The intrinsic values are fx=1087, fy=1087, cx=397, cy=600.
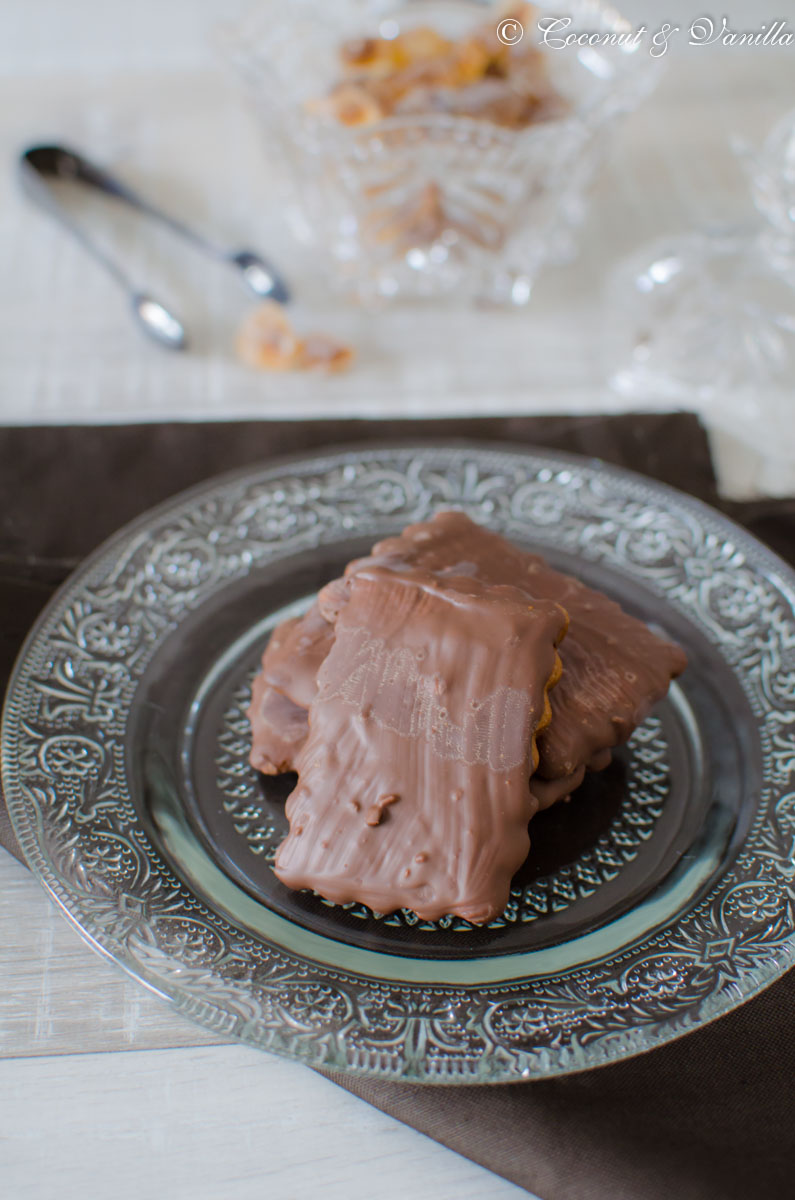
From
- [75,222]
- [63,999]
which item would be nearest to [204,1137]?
[63,999]

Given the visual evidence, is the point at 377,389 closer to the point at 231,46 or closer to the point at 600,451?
the point at 600,451

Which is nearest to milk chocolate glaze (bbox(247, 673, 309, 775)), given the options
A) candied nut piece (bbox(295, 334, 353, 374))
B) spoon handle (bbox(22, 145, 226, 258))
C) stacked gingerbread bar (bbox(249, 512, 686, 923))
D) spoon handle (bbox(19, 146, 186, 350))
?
stacked gingerbread bar (bbox(249, 512, 686, 923))

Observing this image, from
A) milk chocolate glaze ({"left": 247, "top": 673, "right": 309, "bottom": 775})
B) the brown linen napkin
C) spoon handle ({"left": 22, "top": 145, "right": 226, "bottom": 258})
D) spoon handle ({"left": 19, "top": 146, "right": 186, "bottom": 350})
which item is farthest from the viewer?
spoon handle ({"left": 22, "top": 145, "right": 226, "bottom": 258})

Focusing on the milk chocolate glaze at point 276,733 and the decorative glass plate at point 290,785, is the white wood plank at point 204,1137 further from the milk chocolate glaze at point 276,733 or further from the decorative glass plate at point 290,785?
the milk chocolate glaze at point 276,733

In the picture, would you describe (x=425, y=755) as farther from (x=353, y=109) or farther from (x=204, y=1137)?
(x=353, y=109)

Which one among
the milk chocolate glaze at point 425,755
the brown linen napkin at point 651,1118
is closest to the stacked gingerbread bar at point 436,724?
the milk chocolate glaze at point 425,755

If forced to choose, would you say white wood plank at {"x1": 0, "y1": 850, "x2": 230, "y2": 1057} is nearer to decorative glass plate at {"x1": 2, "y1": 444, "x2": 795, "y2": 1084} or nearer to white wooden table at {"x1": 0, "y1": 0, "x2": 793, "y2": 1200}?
white wooden table at {"x1": 0, "y1": 0, "x2": 793, "y2": 1200}
